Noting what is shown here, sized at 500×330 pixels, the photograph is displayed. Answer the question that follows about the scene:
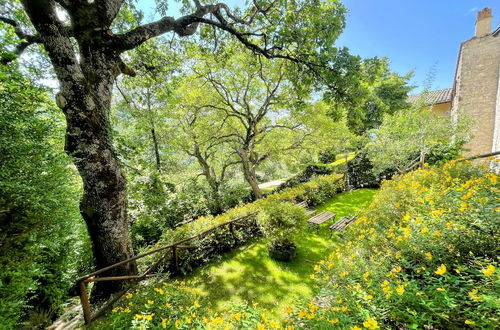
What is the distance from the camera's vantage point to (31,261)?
2.43 metres

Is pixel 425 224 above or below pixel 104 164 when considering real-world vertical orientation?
below

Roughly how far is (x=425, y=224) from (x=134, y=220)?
29.7 feet

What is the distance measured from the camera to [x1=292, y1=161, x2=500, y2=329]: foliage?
1391mm

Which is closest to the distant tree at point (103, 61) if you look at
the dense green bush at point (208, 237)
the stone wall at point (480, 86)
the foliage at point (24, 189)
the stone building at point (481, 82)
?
the foliage at point (24, 189)

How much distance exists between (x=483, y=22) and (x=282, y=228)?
66.1 feet

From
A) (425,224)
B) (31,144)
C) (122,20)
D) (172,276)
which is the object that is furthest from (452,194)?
(122,20)

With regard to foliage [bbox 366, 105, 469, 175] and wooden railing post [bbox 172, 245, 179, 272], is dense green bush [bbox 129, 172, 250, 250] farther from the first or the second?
foliage [bbox 366, 105, 469, 175]

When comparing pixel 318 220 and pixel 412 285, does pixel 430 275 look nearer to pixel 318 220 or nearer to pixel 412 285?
pixel 412 285

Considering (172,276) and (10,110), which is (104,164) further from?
(172,276)

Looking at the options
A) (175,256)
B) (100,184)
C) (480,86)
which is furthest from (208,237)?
(480,86)

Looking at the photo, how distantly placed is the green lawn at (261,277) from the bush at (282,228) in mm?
303

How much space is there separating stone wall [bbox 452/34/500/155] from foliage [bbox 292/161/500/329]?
562 inches

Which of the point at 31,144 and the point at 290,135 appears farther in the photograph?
the point at 290,135

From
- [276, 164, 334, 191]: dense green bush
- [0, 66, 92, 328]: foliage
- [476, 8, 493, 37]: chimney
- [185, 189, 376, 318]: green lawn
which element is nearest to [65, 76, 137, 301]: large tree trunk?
[0, 66, 92, 328]: foliage
